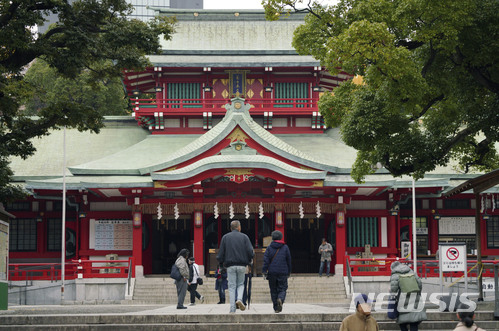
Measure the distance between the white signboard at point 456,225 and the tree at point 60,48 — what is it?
17.9 metres

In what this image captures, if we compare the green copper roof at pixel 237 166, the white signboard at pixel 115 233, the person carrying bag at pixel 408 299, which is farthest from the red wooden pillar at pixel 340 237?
the person carrying bag at pixel 408 299

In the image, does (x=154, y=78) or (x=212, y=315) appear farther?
(x=154, y=78)

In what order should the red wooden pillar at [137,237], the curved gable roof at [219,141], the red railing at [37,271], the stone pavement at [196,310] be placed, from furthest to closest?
the red wooden pillar at [137,237], the curved gable roof at [219,141], the red railing at [37,271], the stone pavement at [196,310]

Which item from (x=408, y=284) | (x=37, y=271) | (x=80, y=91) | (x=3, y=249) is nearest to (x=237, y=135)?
(x=37, y=271)

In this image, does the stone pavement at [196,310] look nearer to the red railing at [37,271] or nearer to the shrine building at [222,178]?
the red railing at [37,271]

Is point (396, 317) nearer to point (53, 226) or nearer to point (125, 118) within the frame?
point (53, 226)

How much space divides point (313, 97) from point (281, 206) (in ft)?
27.3

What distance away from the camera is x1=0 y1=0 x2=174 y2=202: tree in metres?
19.1

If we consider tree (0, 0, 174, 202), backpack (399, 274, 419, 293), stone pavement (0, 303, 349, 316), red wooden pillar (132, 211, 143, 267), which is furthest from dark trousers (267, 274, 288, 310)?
red wooden pillar (132, 211, 143, 267)

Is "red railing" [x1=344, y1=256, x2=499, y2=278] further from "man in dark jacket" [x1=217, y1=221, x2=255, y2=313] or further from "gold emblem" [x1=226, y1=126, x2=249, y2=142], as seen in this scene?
"man in dark jacket" [x1=217, y1=221, x2=255, y2=313]

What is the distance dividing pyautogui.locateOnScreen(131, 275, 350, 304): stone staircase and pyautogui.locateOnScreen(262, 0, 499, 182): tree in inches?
310

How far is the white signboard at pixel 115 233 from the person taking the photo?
32594 millimetres

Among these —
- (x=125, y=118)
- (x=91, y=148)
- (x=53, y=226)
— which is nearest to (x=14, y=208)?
(x=53, y=226)

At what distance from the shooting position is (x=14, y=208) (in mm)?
33875
